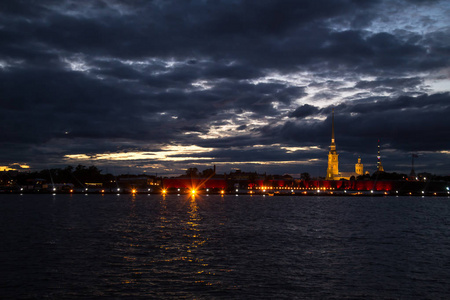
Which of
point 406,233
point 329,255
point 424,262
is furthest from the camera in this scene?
point 406,233

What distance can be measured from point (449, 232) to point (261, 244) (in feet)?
111

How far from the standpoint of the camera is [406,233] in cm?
6194

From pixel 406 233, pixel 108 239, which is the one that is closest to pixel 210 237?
pixel 108 239

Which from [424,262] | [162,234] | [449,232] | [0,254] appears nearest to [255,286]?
[424,262]

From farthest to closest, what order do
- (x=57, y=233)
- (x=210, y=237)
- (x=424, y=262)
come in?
(x=57, y=233), (x=210, y=237), (x=424, y=262)

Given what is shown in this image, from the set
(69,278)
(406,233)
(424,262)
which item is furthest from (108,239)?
(406,233)

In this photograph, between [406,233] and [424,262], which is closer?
[424,262]

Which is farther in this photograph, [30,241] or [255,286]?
[30,241]

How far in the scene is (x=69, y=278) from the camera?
97.2ft

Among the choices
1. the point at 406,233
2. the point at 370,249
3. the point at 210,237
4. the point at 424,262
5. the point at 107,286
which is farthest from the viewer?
the point at 406,233

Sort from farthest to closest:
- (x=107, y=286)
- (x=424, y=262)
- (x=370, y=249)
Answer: (x=370, y=249)
(x=424, y=262)
(x=107, y=286)

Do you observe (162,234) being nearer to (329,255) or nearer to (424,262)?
(329,255)

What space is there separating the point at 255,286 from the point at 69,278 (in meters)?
12.7

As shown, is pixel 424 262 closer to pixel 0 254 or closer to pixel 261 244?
pixel 261 244
